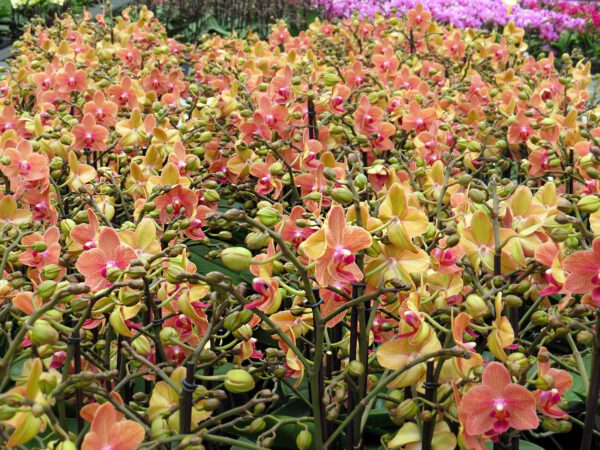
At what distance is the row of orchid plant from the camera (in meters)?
0.88

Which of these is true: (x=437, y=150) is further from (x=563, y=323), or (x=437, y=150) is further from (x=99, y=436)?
(x=99, y=436)

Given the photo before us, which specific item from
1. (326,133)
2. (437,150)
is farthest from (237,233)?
(437,150)

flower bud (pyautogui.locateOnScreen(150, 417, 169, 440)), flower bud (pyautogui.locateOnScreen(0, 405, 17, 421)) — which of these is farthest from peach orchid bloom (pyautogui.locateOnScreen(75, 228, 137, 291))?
flower bud (pyautogui.locateOnScreen(0, 405, 17, 421))

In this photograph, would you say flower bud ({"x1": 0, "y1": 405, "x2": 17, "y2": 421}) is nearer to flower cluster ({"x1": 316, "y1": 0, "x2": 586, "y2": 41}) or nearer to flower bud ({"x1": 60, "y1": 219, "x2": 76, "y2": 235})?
flower bud ({"x1": 60, "y1": 219, "x2": 76, "y2": 235})

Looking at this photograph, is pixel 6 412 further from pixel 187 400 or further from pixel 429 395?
pixel 429 395

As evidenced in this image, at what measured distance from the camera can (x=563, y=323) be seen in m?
0.94

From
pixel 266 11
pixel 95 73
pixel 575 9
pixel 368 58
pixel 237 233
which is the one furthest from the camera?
pixel 575 9

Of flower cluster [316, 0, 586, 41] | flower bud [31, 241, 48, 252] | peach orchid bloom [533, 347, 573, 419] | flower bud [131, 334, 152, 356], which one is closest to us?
peach orchid bloom [533, 347, 573, 419]

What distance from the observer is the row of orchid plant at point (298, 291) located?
88cm

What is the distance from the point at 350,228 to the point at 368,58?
242 cm

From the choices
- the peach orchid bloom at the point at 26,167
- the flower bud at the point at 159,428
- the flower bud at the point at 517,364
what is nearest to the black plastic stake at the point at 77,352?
the flower bud at the point at 159,428

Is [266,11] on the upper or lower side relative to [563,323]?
lower

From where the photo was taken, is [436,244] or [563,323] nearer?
[563,323]

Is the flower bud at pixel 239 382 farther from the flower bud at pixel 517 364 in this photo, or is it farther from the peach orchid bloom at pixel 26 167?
the peach orchid bloom at pixel 26 167
